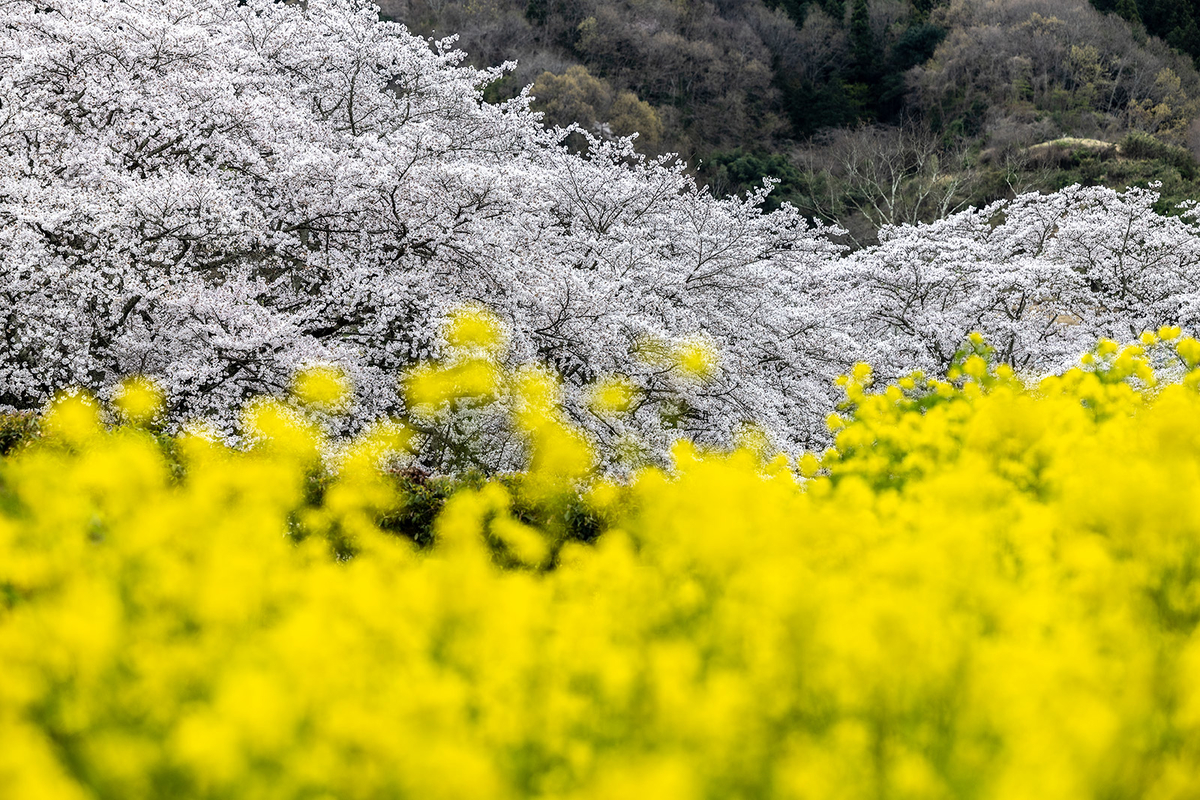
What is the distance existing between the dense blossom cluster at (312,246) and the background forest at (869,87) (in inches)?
686

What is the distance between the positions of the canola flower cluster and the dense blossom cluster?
16.0ft

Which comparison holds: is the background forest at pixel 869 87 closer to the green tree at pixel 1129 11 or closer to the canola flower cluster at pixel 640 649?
the green tree at pixel 1129 11

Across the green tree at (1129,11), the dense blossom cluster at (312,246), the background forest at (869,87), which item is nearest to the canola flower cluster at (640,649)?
the dense blossom cluster at (312,246)

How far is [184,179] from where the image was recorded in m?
7.15

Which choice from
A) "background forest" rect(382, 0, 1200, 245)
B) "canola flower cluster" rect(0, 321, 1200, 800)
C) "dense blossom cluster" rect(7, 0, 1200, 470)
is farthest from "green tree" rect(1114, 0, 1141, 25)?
"canola flower cluster" rect(0, 321, 1200, 800)

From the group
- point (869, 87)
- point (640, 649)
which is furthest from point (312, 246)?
point (869, 87)

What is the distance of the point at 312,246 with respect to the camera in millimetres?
8539

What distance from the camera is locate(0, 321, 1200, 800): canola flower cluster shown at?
5.64ft

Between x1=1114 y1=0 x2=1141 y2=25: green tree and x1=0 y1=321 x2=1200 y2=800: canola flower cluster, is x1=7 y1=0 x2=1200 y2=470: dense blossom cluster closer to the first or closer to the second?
x1=0 y1=321 x2=1200 y2=800: canola flower cluster

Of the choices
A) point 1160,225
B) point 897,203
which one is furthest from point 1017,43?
point 1160,225

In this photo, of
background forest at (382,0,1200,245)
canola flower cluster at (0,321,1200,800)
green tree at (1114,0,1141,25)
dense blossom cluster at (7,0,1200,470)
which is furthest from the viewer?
green tree at (1114,0,1141,25)

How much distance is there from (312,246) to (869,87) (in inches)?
1421

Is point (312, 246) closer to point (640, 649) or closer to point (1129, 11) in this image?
point (640, 649)

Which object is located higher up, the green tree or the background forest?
the green tree
